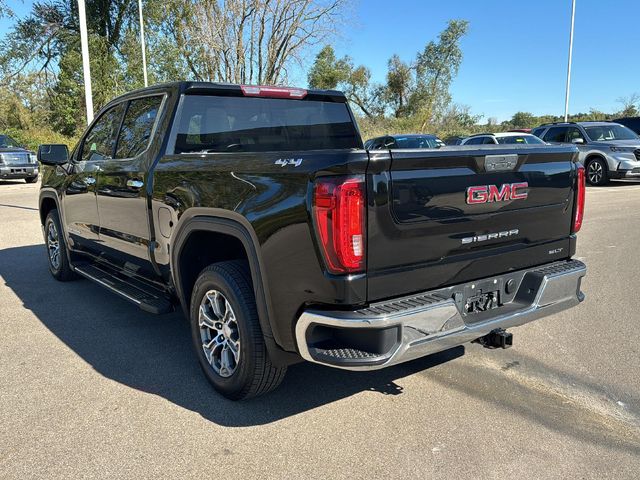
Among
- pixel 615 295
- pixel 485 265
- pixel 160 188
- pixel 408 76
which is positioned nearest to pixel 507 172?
pixel 485 265

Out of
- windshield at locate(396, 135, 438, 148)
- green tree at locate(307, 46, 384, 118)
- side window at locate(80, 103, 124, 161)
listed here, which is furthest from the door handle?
green tree at locate(307, 46, 384, 118)

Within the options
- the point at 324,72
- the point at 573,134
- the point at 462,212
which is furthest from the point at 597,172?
the point at 324,72

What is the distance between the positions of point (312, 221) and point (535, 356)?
2.43 metres

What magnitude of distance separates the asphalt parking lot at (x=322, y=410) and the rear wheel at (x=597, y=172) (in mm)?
12259

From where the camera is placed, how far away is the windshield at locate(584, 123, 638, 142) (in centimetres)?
1592

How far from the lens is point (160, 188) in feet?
12.2

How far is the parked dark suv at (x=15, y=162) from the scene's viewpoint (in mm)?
18375

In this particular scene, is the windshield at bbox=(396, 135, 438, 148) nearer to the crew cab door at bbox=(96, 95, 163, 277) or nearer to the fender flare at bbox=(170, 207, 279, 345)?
the crew cab door at bbox=(96, 95, 163, 277)

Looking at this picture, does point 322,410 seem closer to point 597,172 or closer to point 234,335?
point 234,335

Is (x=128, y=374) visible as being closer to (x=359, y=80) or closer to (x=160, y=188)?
(x=160, y=188)

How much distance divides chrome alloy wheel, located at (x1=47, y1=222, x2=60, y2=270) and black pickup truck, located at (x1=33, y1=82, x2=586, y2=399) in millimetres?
1935

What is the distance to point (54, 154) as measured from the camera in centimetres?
546

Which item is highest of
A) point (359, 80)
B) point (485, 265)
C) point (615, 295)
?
point (359, 80)

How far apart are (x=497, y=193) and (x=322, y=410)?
5.35 feet
